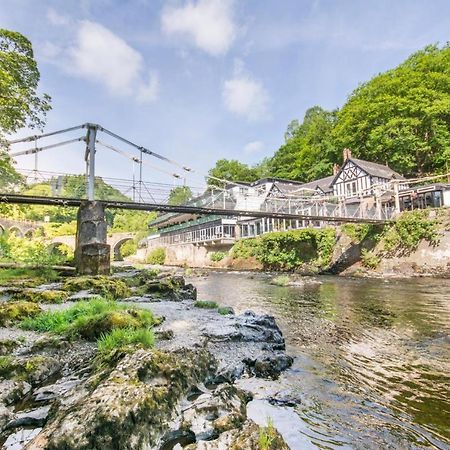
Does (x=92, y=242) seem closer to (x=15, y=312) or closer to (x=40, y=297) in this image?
(x=40, y=297)

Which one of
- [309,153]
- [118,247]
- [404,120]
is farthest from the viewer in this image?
[118,247]

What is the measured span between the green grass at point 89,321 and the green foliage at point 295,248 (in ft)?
70.9

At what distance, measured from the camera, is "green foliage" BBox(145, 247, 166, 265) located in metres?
45.1

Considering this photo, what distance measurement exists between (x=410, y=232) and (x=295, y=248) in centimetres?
924

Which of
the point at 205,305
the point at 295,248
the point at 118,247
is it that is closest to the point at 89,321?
the point at 205,305

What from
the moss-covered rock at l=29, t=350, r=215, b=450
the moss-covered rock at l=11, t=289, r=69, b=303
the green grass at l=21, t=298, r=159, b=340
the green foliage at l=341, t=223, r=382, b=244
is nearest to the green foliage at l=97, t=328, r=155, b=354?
the green grass at l=21, t=298, r=159, b=340

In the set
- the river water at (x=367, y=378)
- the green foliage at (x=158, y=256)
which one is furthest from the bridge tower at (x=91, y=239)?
the green foliage at (x=158, y=256)

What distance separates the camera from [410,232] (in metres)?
21.1

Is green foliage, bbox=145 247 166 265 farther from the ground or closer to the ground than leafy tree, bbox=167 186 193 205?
closer to the ground

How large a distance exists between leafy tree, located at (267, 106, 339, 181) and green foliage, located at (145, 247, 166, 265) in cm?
2165

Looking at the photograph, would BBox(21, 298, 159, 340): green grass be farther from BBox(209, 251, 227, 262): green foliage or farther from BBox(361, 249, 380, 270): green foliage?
BBox(209, 251, 227, 262): green foliage

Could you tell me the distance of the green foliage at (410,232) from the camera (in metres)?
20.1

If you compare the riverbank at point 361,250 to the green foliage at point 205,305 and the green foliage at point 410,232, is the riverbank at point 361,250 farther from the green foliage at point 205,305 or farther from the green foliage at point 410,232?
the green foliage at point 205,305

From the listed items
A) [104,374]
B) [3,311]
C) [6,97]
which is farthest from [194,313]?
[6,97]
